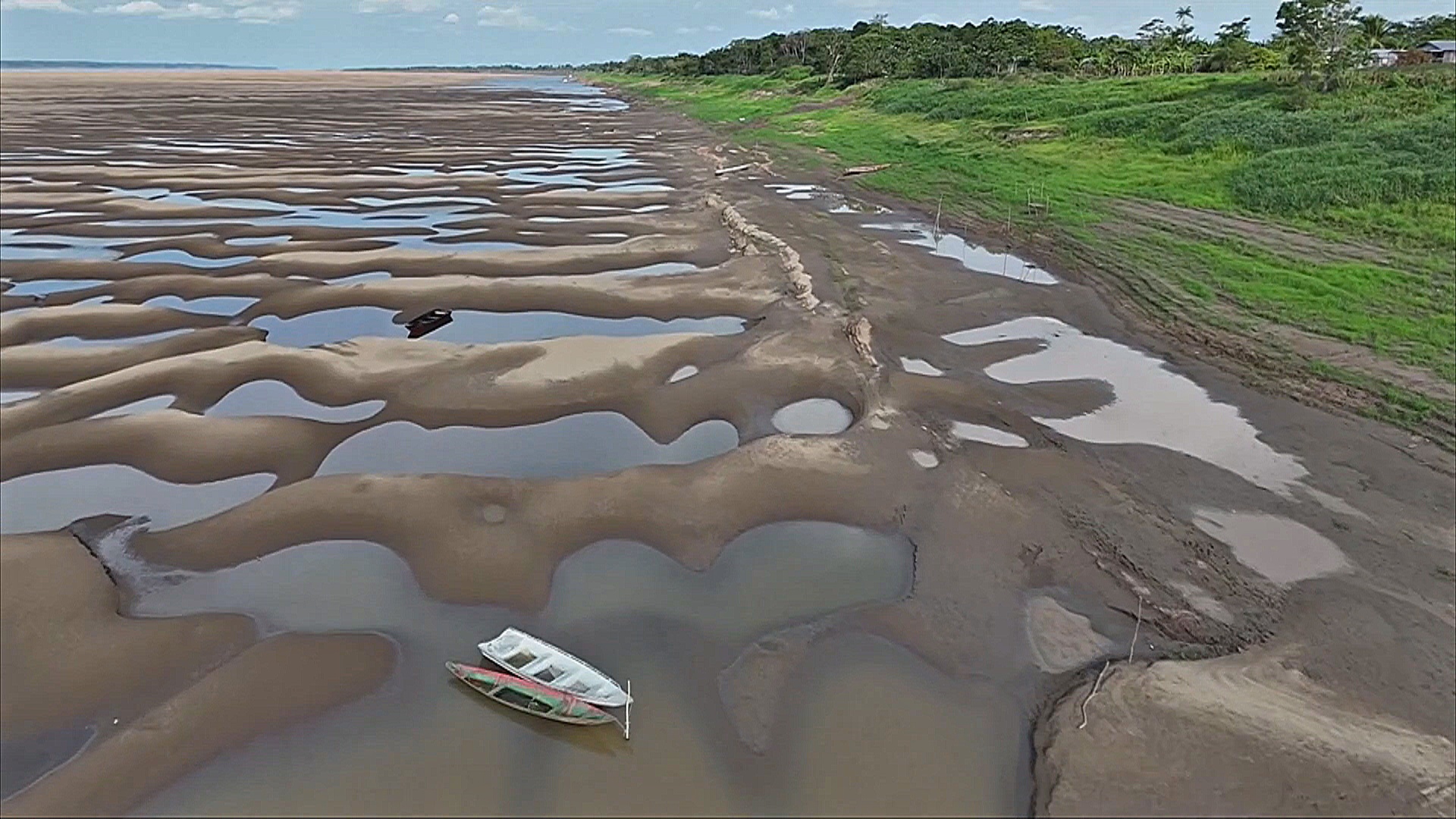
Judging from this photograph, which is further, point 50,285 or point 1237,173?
point 1237,173

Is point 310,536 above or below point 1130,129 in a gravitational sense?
below

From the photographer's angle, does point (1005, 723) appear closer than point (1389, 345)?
Yes

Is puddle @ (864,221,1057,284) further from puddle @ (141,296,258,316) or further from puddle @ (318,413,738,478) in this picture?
puddle @ (141,296,258,316)

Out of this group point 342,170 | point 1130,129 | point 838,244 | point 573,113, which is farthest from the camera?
point 573,113

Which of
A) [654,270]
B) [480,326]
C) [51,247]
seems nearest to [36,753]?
[480,326]

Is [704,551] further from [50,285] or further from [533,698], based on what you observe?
[50,285]

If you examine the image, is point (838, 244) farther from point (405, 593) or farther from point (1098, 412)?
point (405, 593)

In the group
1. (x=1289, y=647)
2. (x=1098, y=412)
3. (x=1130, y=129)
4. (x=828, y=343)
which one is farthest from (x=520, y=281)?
(x=1130, y=129)

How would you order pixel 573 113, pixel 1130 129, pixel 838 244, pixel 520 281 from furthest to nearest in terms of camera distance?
1. pixel 573 113
2. pixel 1130 129
3. pixel 838 244
4. pixel 520 281
